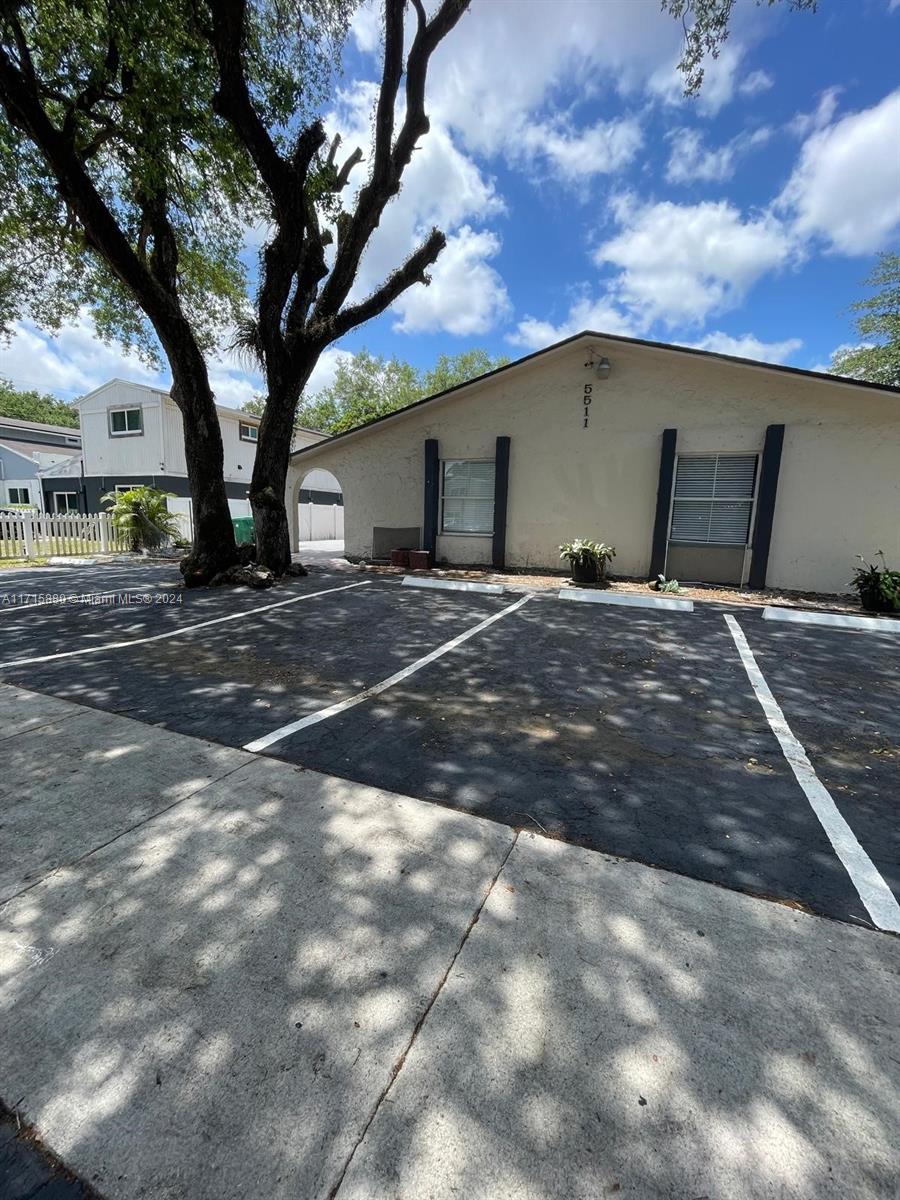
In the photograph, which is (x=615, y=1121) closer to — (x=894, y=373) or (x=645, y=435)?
(x=645, y=435)

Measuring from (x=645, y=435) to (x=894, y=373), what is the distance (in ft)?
58.8

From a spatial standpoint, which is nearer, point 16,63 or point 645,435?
point 16,63

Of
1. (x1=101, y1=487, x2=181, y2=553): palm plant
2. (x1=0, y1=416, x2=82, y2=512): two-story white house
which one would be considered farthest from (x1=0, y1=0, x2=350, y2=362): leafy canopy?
(x1=0, y1=416, x2=82, y2=512): two-story white house

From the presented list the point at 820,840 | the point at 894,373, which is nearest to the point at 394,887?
the point at 820,840

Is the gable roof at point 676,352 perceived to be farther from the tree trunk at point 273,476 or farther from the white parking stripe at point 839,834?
the white parking stripe at point 839,834

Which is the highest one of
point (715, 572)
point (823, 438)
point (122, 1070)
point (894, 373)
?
point (894, 373)

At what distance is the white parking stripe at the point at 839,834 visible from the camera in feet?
6.06

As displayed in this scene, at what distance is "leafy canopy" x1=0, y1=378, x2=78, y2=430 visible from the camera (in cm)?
4873

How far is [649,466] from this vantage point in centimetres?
962

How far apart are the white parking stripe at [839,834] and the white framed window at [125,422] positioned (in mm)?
23205

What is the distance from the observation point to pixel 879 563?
8305 mm

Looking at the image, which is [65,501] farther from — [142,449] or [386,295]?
[386,295]

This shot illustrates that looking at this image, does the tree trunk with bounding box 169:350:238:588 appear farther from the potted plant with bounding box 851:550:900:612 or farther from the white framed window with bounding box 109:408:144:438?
the white framed window with bounding box 109:408:144:438

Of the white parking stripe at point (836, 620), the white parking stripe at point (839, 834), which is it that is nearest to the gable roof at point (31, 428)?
the white parking stripe at point (836, 620)
